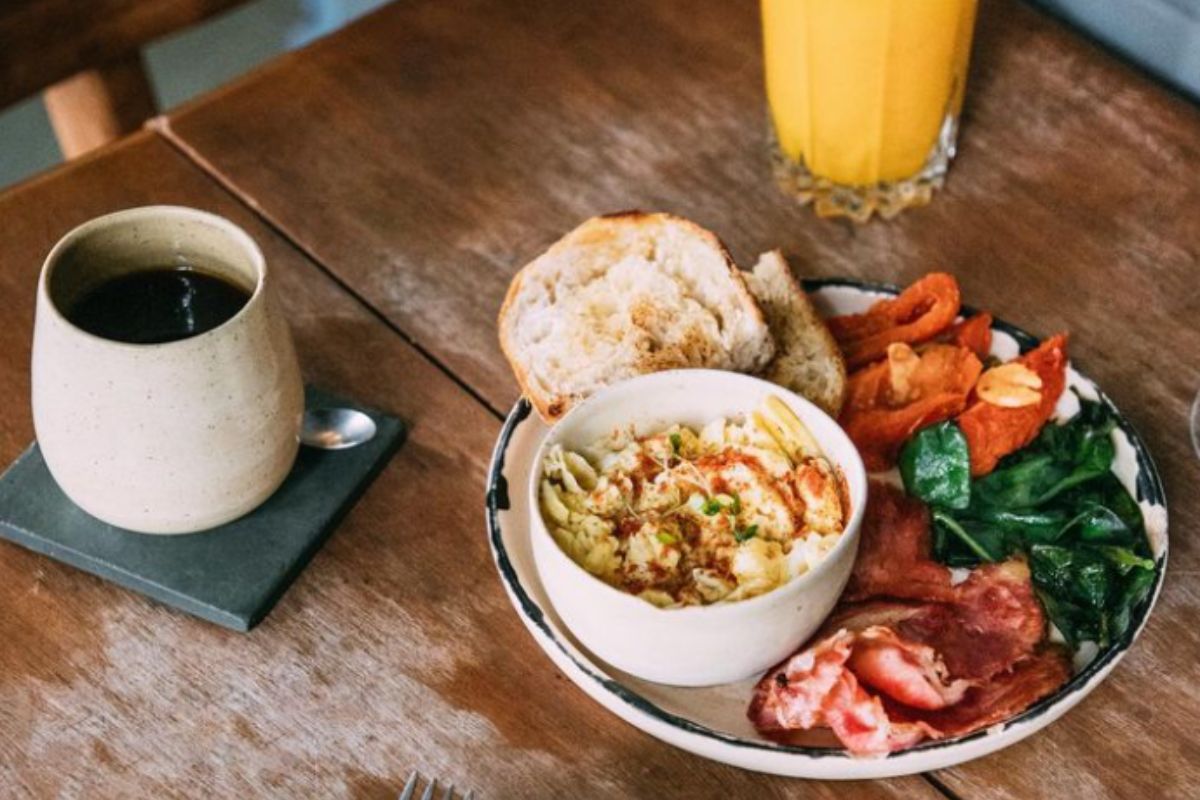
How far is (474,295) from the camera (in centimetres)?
127

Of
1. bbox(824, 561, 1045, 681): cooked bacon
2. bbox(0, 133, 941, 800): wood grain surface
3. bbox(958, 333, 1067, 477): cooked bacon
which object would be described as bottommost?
bbox(0, 133, 941, 800): wood grain surface

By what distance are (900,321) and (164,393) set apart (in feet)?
1.92

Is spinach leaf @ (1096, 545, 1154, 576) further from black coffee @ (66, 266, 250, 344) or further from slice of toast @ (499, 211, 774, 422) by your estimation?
black coffee @ (66, 266, 250, 344)

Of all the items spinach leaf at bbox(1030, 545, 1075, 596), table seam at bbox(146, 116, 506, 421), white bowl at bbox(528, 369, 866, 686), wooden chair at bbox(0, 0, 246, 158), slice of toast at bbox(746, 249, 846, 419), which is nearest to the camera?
white bowl at bbox(528, 369, 866, 686)

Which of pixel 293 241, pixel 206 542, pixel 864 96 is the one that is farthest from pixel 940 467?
pixel 293 241

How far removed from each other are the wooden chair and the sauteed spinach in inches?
54.6

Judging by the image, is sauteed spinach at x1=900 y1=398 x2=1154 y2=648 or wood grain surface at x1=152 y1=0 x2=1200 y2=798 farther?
wood grain surface at x1=152 y1=0 x2=1200 y2=798

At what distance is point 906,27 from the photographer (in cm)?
124

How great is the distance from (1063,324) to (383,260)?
623mm

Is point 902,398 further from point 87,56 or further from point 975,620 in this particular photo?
point 87,56

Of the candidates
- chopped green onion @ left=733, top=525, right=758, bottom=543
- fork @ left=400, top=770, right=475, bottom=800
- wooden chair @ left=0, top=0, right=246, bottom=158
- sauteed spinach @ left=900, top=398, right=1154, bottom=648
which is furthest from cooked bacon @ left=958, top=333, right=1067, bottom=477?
wooden chair @ left=0, top=0, right=246, bottom=158

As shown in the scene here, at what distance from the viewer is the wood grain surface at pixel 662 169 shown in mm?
1231

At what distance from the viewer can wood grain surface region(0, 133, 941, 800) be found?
3.01 feet

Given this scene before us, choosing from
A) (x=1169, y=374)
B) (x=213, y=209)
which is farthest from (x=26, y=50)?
(x=1169, y=374)
